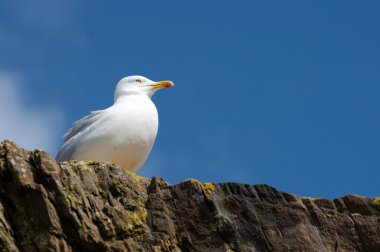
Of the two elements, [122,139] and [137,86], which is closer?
[122,139]

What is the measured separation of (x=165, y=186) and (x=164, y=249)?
1107 mm

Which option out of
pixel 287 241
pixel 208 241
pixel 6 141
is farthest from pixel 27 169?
pixel 287 241

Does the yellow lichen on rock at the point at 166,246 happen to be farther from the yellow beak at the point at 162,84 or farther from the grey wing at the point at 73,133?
the yellow beak at the point at 162,84

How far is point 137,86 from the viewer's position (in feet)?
54.1

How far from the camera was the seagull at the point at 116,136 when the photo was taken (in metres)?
14.5

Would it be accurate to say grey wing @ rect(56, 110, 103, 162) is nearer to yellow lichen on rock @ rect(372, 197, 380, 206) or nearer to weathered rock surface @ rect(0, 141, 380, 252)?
weathered rock surface @ rect(0, 141, 380, 252)

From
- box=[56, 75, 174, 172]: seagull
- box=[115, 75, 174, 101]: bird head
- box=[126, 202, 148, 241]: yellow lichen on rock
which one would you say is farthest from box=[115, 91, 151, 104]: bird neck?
box=[126, 202, 148, 241]: yellow lichen on rock

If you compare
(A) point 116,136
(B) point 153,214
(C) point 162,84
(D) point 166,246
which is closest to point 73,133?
(A) point 116,136

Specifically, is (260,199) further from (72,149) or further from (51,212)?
(72,149)

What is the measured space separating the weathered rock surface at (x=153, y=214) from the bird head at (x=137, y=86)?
175 inches

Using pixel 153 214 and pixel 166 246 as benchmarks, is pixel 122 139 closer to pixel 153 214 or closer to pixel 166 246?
pixel 153 214

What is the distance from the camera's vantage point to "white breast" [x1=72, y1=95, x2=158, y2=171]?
14492mm

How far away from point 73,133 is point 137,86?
177 cm

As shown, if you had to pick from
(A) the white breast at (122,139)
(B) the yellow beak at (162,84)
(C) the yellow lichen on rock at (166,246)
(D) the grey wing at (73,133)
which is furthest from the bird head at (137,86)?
(C) the yellow lichen on rock at (166,246)
